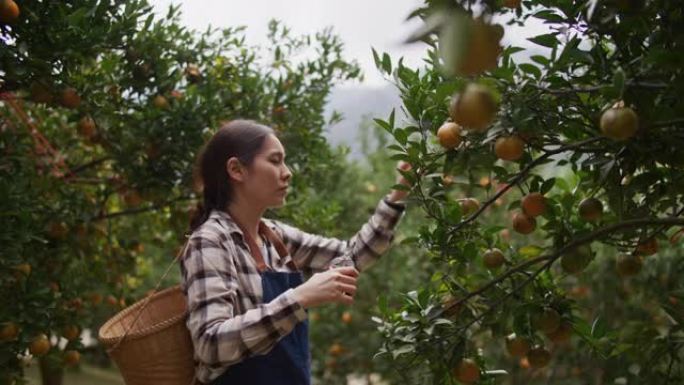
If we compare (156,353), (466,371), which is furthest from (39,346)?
(466,371)

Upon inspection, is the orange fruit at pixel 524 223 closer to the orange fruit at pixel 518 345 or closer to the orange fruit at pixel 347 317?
the orange fruit at pixel 518 345

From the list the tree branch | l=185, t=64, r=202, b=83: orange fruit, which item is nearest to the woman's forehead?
the tree branch

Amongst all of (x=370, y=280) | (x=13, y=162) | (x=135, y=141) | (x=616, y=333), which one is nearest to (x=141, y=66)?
(x=135, y=141)

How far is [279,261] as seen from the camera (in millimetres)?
2004

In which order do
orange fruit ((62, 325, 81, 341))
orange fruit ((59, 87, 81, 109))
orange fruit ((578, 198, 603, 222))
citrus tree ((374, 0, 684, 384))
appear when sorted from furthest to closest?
orange fruit ((62, 325, 81, 341)) → orange fruit ((59, 87, 81, 109)) → orange fruit ((578, 198, 603, 222)) → citrus tree ((374, 0, 684, 384))

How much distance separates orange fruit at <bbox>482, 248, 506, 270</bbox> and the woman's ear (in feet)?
2.10

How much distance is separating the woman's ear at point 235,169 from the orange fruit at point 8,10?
0.62 m

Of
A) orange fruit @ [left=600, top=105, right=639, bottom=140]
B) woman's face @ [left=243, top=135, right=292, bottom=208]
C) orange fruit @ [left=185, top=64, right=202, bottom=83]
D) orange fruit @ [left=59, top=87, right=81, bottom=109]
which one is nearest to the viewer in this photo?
orange fruit @ [left=600, top=105, right=639, bottom=140]

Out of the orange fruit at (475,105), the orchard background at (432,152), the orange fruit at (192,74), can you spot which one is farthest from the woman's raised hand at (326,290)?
the orange fruit at (192,74)

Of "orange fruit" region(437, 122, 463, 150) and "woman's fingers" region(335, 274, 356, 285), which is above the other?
"orange fruit" region(437, 122, 463, 150)

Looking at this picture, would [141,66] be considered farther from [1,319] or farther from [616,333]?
[616,333]

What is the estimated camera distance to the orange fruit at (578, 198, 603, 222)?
161 centimetres

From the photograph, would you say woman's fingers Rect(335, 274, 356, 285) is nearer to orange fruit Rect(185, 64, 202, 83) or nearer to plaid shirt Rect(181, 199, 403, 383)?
plaid shirt Rect(181, 199, 403, 383)

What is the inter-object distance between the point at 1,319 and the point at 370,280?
11.4ft
